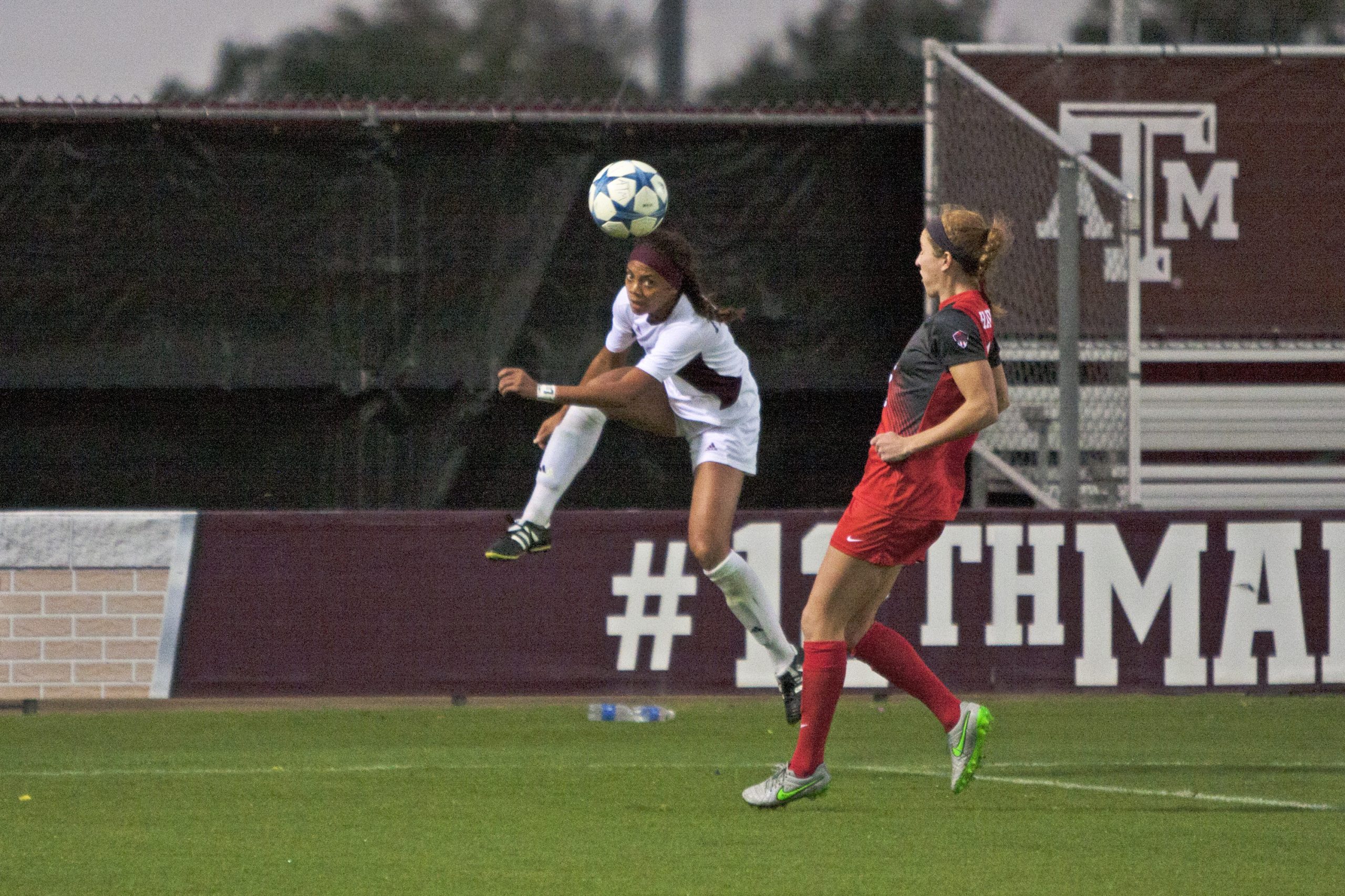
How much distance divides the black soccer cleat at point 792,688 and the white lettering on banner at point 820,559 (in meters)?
2.67

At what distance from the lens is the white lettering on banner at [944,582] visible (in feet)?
34.5

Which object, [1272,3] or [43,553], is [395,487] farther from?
[1272,3]

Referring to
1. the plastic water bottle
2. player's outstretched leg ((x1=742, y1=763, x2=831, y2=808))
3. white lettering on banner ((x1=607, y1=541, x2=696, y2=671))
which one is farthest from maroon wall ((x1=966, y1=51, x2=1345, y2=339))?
player's outstretched leg ((x1=742, y1=763, x2=831, y2=808))

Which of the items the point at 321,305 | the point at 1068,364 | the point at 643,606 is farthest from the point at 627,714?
the point at 321,305

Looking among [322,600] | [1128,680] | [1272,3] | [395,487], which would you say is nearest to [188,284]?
→ [395,487]

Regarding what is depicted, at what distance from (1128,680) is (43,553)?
624 cm

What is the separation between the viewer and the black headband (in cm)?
620

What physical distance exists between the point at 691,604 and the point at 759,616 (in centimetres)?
243

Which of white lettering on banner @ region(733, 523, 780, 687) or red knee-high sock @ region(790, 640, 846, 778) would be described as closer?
red knee-high sock @ region(790, 640, 846, 778)

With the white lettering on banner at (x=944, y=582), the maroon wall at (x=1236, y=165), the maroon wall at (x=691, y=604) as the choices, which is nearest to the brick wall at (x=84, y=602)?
the maroon wall at (x=691, y=604)

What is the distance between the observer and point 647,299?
766cm

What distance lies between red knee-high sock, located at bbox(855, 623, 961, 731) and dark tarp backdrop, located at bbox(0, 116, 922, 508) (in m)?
5.60

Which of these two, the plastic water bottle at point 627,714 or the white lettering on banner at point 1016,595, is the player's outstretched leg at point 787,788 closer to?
the plastic water bottle at point 627,714

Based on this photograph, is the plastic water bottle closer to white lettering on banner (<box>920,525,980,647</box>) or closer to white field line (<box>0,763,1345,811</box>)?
white field line (<box>0,763,1345,811</box>)
